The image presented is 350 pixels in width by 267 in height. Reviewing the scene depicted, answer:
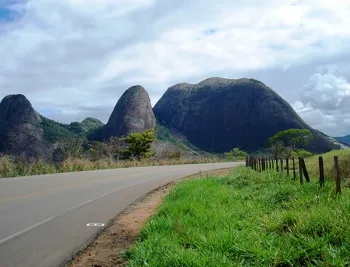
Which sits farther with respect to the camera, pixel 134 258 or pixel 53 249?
pixel 53 249

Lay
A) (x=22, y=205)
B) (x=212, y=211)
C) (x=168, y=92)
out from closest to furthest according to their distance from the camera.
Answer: (x=212, y=211)
(x=22, y=205)
(x=168, y=92)

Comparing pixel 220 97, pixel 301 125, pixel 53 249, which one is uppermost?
pixel 220 97

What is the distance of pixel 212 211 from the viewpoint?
9.20 metres

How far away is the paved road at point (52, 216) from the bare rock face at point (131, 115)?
308 ft

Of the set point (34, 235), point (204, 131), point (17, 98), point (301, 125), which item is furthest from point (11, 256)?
point (204, 131)

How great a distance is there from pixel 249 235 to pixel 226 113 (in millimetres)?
152282

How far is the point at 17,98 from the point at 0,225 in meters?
82.9

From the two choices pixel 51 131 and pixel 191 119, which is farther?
pixel 191 119

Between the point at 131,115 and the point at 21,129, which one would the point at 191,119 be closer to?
the point at 131,115

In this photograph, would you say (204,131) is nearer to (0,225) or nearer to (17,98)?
(17,98)

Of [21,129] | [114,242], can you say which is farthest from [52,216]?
[21,129]

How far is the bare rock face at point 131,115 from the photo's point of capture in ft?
370

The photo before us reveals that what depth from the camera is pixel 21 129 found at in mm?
78750

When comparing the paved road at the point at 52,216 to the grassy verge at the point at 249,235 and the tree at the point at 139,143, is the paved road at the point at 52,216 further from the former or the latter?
the tree at the point at 139,143
